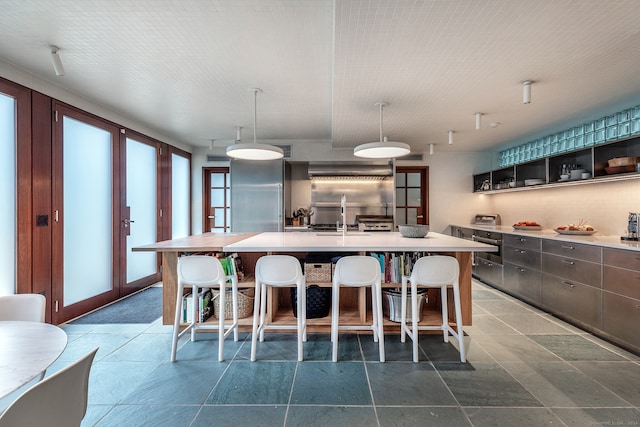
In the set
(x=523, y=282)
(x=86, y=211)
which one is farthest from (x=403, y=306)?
(x=86, y=211)

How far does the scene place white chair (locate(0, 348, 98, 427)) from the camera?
2.29 ft

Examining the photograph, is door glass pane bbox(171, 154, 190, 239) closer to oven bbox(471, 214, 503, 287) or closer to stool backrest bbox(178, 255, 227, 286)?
stool backrest bbox(178, 255, 227, 286)

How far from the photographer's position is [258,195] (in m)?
5.39

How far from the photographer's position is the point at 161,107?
372cm

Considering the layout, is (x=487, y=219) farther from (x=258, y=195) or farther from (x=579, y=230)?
(x=258, y=195)

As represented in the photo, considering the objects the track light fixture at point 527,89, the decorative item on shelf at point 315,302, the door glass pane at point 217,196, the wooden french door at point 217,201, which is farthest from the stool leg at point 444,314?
the door glass pane at point 217,196

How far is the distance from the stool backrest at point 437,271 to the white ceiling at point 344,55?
1588mm

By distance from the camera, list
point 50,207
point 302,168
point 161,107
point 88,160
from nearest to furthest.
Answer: point 50,207
point 88,160
point 161,107
point 302,168

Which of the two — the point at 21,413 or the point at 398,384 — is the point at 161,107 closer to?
the point at 21,413

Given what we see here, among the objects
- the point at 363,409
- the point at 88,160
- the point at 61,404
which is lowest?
the point at 363,409

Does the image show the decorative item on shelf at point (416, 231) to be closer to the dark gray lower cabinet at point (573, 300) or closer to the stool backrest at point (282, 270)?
the stool backrest at point (282, 270)

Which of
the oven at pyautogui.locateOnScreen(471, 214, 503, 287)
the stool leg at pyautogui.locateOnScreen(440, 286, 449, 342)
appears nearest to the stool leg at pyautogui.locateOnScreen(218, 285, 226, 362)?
the stool leg at pyautogui.locateOnScreen(440, 286, 449, 342)

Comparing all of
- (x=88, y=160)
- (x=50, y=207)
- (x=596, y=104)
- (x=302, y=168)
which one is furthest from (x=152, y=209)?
(x=596, y=104)

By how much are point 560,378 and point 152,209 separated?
534cm
